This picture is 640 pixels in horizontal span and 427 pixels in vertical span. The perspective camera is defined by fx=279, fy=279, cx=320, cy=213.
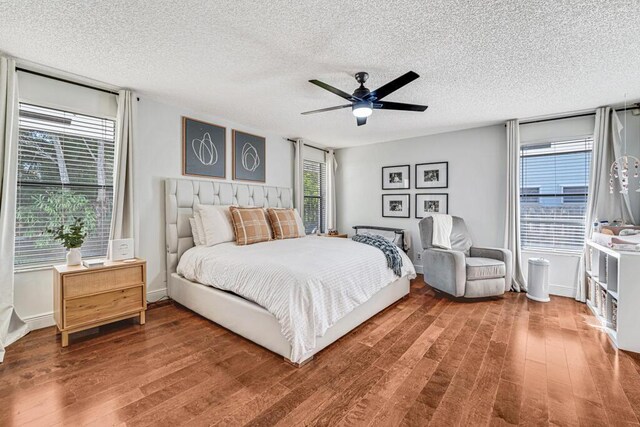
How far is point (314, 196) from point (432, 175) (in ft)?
7.56

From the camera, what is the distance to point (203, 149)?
3.92 m

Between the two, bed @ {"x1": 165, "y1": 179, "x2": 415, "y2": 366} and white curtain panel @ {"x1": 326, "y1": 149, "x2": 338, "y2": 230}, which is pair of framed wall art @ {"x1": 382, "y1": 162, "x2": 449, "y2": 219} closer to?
white curtain panel @ {"x1": 326, "y1": 149, "x2": 338, "y2": 230}

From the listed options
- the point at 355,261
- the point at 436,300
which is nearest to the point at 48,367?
the point at 355,261

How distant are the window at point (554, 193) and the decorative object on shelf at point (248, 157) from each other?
4.02 m

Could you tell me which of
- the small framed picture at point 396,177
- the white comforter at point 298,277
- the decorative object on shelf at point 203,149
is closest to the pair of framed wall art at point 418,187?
the small framed picture at point 396,177

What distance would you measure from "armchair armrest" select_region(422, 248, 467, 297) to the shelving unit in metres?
1.27

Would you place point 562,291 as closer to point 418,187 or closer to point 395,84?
point 418,187

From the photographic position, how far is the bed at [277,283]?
2166mm

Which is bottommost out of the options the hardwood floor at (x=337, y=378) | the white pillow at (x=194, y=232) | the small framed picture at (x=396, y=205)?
the hardwood floor at (x=337, y=378)

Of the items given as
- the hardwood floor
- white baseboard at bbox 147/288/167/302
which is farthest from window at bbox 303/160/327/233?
the hardwood floor

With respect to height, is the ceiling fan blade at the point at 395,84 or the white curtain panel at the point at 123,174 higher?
the ceiling fan blade at the point at 395,84

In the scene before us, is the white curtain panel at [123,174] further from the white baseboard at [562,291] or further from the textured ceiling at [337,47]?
the white baseboard at [562,291]

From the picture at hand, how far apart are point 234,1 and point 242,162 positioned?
2.80 m

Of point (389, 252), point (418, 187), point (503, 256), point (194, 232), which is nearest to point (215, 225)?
point (194, 232)
